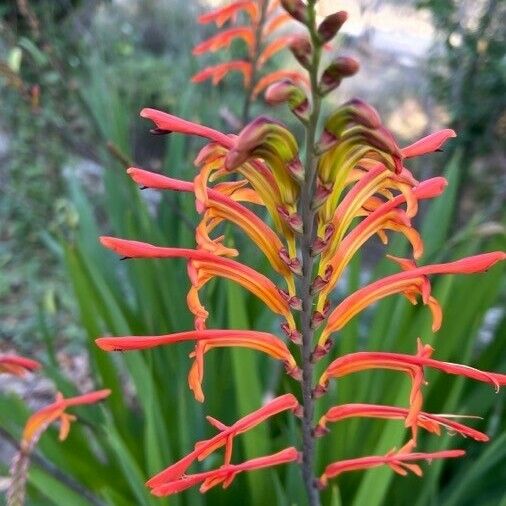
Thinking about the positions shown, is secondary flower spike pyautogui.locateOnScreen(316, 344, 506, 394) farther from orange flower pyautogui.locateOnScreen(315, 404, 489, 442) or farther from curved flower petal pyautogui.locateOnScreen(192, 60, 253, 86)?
curved flower petal pyautogui.locateOnScreen(192, 60, 253, 86)

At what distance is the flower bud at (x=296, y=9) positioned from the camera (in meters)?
0.57

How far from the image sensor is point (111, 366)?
61.0 inches

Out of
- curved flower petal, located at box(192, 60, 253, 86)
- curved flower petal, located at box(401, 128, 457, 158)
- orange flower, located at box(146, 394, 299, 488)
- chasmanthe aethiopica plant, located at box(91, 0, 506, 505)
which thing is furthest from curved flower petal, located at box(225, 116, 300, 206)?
curved flower petal, located at box(192, 60, 253, 86)

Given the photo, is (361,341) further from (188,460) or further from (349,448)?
(188,460)

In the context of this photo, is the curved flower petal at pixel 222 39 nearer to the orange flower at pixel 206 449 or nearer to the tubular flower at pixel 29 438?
the tubular flower at pixel 29 438

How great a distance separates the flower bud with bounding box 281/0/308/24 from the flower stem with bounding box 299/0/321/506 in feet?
0.08

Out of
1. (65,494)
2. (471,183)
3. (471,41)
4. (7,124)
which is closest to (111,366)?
(65,494)

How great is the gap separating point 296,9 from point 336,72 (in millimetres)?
64

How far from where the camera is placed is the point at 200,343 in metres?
0.68

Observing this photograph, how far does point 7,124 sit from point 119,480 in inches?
121

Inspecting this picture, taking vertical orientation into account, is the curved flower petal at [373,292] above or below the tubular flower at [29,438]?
above

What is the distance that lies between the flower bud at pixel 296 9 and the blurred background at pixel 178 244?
11 centimetres

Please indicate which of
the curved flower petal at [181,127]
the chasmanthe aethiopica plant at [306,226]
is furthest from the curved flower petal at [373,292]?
the curved flower petal at [181,127]

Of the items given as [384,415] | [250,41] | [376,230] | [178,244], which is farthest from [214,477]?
[178,244]
